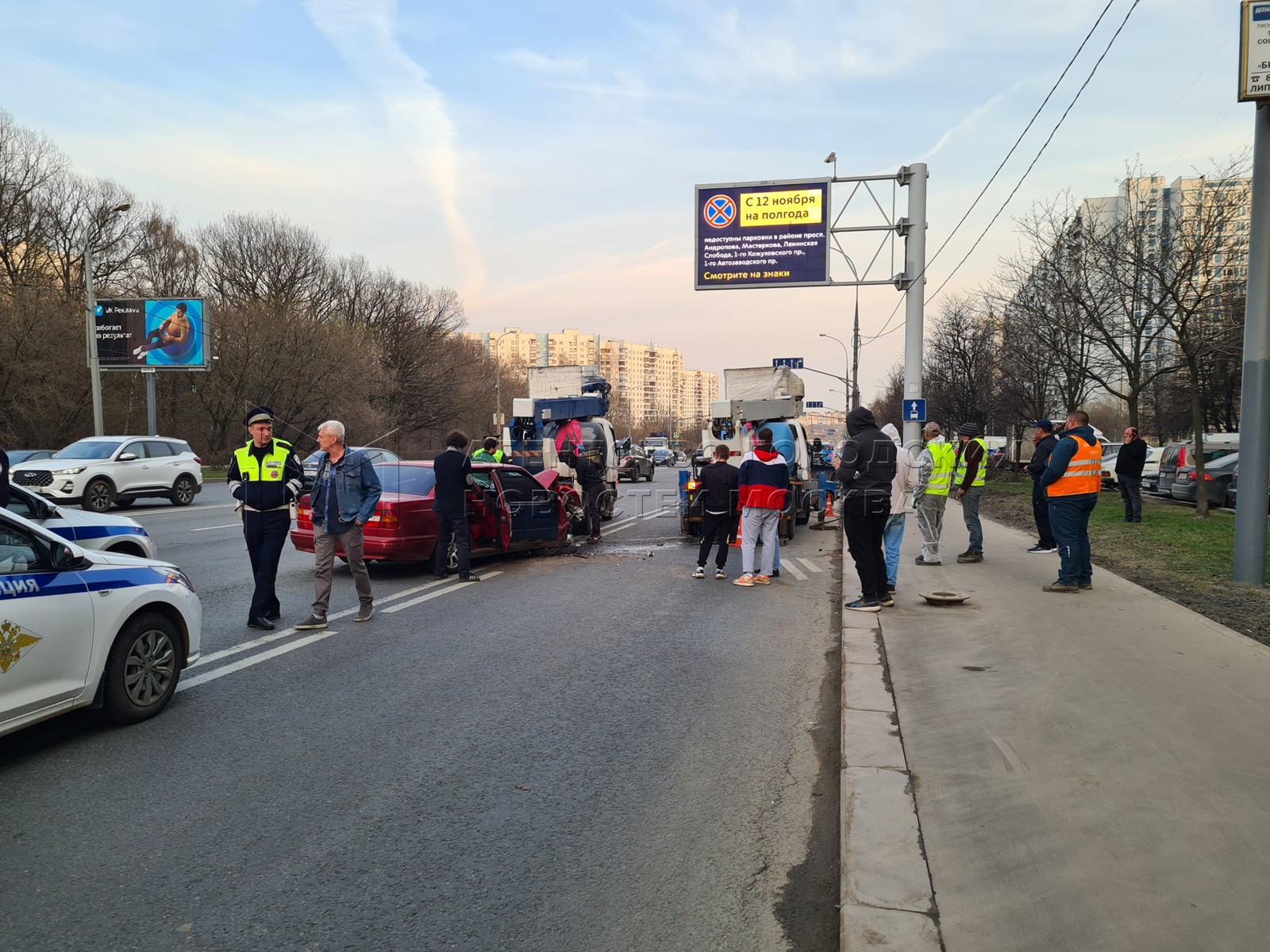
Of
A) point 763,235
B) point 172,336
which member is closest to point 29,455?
point 172,336

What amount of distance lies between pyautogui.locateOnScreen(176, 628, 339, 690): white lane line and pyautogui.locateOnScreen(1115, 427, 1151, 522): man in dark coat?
15488 millimetres

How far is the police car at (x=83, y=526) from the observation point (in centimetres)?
752

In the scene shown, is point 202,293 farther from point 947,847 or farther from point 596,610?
point 947,847

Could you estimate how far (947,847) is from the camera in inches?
142

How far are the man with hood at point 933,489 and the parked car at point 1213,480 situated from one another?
12052 mm

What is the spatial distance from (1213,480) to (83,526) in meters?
22.5

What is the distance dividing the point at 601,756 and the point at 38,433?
34.8 meters

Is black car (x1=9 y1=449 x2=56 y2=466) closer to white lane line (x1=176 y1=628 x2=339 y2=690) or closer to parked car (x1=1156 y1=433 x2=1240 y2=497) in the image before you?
white lane line (x1=176 y1=628 x2=339 y2=690)

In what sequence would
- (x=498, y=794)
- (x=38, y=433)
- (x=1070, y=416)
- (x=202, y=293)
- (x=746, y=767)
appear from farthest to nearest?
(x=202, y=293), (x=38, y=433), (x=1070, y=416), (x=746, y=767), (x=498, y=794)

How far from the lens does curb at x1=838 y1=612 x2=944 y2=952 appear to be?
10.0ft

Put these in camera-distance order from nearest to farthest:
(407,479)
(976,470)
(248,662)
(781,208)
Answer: (248,662)
(407,479)
(976,470)
(781,208)

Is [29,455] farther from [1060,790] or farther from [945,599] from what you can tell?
[1060,790]

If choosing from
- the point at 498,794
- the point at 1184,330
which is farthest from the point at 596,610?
the point at 1184,330

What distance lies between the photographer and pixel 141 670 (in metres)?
5.37
